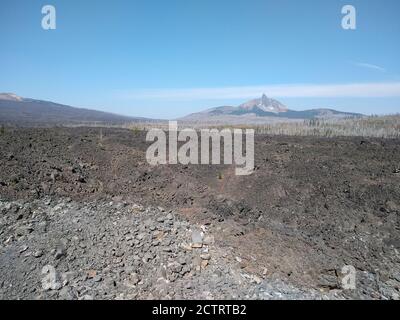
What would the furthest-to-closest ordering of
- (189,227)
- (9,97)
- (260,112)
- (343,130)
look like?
(260,112)
(9,97)
(343,130)
(189,227)

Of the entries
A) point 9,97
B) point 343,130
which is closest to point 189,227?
point 343,130

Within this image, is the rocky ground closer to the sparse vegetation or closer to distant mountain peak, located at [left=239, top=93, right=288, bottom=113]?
the sparse vegetation

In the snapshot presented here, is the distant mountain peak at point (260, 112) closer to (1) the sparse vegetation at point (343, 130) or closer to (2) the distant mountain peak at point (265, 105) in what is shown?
(2) the distant mountain peak at point (265, 105)

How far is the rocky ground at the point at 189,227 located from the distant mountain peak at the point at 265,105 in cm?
15958

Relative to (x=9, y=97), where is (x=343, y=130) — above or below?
below

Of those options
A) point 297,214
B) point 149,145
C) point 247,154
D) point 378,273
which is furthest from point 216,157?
point 378,273

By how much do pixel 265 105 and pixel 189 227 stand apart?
571ft

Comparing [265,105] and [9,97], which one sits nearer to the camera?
[9,97]

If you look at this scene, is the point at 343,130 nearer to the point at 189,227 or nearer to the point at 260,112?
the point at 189,227

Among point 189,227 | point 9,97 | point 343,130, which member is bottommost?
point 189,227

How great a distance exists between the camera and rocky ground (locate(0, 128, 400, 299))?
6.18m

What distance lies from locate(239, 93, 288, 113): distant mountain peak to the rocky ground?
524 feet

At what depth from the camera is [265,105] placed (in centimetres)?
17512

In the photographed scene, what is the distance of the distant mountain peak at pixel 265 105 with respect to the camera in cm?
17012
